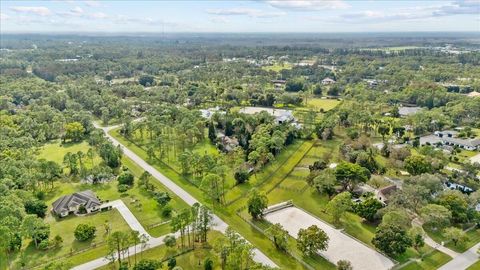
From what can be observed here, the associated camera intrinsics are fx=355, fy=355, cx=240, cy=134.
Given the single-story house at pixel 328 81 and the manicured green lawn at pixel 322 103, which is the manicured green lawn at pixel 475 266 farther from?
the single-story house at pixel 328 81

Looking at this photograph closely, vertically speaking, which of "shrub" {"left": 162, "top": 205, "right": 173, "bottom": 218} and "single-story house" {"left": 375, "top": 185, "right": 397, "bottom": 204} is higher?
"single-story house" {"left": 375, "top": 185, "right": 397, "bottom": 204}

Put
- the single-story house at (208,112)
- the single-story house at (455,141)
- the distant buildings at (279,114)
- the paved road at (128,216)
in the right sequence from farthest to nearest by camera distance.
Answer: the single-story house at (208,112) < the distant buildings at (279,114) < the single-story house at (455,141) < the paved road at (128,216)

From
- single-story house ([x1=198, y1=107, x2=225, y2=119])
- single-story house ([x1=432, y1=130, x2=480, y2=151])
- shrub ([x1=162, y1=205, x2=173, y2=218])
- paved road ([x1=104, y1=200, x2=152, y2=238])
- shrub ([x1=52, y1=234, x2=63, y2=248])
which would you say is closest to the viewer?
shrub ([x1=52, y1=234, x2=63, y2=248])

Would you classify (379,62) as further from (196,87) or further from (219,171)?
(219,171)

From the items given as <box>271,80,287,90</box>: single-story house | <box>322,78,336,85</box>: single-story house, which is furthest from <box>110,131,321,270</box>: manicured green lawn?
<box>322,78,336,85</box>: single-story house

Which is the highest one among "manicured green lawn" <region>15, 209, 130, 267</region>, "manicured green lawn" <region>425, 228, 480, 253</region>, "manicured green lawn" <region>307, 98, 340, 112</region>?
"manicured green lawn" <region>307, 98, 340, 112</region>

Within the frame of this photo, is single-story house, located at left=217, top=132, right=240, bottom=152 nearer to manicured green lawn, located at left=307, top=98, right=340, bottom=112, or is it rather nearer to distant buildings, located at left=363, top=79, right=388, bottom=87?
manicured green lawn, located at left=307, top=98, right=340, bottom=112

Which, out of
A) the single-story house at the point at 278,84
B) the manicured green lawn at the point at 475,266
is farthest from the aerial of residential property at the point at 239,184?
the single-story house at the point at 278,84

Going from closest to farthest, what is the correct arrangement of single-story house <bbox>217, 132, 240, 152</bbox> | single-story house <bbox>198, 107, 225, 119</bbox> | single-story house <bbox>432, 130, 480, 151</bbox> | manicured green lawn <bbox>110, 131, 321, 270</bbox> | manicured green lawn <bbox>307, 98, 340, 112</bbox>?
manicured green lawn <bbox>110, 131, 321, 270</bbox> → single-story house <bbox>217, 132, 240, 152</bbox> → single-story house <bbox>432, 130, 480, 151</bbox> → single-story house <bbox>198, 107, 225, 119</bbox> → manicured green lawn <bbox>307, 98, 340, 112</bbox>
